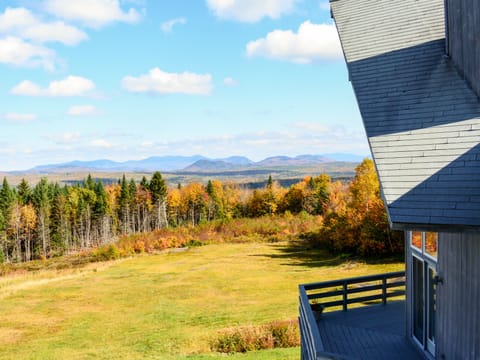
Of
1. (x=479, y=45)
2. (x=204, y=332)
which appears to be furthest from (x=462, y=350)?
(x=204, y=332)

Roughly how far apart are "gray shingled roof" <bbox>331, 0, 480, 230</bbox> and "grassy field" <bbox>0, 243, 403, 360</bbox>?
32.4 feet

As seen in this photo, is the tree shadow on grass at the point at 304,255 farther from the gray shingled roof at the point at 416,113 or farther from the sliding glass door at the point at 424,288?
the gray shingled roof at the point at 416,113

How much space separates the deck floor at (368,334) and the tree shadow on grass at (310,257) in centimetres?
2322

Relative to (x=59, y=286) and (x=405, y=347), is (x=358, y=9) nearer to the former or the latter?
(x=405, y=347)

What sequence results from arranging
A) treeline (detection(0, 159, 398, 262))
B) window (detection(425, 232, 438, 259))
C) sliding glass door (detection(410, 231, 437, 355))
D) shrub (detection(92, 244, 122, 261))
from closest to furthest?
window (detection(425, 232, 438, 259)), sliding glass door (detection(410, 231, 437, 355)), shrub (detection(92, 244, 122, 261)), treeline (detection(0, 159, 398, 262))

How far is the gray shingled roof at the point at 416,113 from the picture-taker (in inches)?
172

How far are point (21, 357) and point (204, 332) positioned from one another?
696cm

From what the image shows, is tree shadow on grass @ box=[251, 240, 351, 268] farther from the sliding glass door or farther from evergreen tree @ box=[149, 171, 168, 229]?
evergreen tree @ box=[149, 171, 168, 229]

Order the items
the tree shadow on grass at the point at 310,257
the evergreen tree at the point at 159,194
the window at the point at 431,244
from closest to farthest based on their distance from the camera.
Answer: the window at the point at 431,244 < the tree shadow on grass at the point at 310,257 < the evergreen tree at the point at 159,194

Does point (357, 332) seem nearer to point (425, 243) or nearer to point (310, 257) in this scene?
point (425, 243)

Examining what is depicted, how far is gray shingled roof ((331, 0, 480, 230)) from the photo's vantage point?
14.3 feet

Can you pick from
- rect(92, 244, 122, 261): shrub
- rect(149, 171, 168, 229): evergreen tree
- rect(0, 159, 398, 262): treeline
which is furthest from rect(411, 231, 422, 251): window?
rect(149, 171, 168, 229): evergreen tree

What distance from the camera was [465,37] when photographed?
5.79 meters

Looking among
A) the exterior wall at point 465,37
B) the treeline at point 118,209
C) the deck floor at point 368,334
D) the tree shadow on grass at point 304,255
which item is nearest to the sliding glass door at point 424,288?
the deck floor at point 368,334
